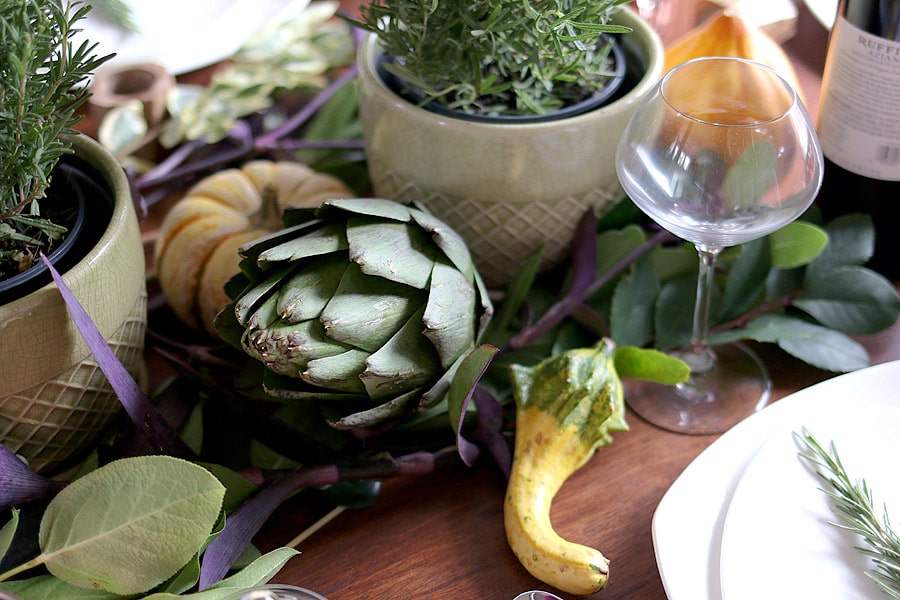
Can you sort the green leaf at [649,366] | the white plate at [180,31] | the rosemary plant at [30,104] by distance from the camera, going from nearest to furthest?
the rosemary plant at [30,104], the green leaf at [649,366], the white plate at [180,31]

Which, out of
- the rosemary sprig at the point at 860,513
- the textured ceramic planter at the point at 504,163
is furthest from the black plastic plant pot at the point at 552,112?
the rosemary sprig at the point at 860,513

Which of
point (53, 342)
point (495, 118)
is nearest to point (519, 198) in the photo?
point (495, 118)

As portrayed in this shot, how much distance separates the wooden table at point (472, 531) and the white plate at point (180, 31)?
1.24ft

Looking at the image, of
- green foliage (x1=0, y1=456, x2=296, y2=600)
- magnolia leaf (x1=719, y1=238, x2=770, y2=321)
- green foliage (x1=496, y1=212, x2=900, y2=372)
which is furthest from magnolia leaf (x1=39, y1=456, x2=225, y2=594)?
magnolia leaf (x1=719, y1=238, x2=770, y2=321)

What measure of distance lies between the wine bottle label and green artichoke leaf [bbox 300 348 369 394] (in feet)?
1.04

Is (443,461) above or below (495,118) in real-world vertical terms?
below

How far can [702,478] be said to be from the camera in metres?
0.44

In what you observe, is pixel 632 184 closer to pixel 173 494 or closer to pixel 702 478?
pixel 702 478

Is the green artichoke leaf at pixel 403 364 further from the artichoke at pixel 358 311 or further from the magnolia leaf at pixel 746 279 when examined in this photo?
the magnolia leaf at pixel 746 279

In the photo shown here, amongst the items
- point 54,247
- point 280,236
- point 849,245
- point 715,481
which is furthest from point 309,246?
point 849,245

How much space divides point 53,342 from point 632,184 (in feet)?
0.94

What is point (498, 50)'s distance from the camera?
50 cm

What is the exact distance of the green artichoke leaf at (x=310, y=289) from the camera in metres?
0.44

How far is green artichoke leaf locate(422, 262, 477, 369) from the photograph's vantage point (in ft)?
1.46
